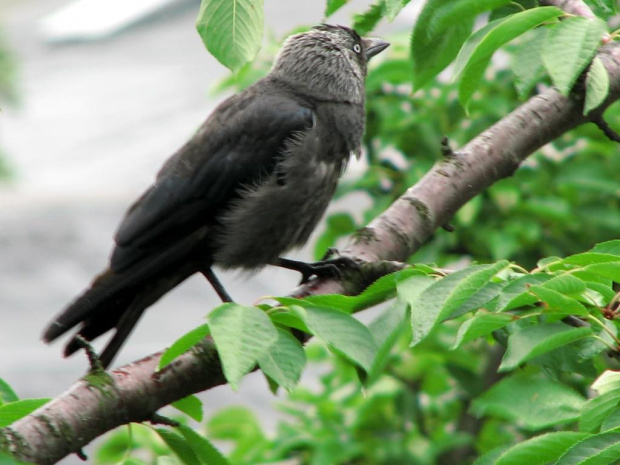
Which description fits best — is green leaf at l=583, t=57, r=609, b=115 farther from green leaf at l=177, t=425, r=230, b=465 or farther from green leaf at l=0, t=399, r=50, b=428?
green leaf at l=0, t=399, r=50, b=428

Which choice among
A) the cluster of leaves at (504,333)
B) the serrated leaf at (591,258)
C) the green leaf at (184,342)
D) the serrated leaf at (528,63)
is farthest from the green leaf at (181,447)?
the serrated leaf at (528,63)

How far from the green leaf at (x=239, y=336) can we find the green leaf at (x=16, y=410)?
1.47 ft

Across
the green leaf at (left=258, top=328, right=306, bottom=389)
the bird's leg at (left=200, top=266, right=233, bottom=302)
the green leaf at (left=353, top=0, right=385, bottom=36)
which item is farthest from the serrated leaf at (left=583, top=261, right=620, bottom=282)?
the bird's leg at (left=200, top=266, right=233, bottom=302)

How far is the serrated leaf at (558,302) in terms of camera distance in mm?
1406

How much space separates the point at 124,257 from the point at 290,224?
541mm

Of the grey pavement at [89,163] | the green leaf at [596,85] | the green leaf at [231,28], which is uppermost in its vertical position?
the green leaf at [231,28]

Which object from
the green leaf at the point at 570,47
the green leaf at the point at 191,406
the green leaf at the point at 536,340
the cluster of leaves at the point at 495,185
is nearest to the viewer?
the green leaf at the point at 536,340

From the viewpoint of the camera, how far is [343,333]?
1.47 meters

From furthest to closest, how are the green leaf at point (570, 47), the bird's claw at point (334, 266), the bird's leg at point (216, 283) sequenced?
the bird's leg at point (216, 283), the bird's claw at point (334, 266), the green leaf at point (570, 47)

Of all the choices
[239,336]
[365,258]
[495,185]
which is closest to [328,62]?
[495,185]

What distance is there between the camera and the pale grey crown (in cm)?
343

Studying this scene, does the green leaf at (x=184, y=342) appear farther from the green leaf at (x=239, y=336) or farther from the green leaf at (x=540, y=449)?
the green leaf at (x=540, y=449)

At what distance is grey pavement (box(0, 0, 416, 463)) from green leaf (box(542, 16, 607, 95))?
409cm

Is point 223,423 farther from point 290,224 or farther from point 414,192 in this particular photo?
point 414,192
